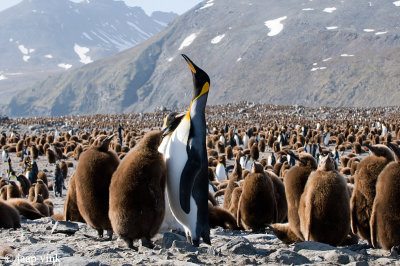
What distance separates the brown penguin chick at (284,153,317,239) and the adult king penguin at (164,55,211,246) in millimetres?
972

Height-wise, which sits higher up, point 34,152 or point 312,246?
point 34,152

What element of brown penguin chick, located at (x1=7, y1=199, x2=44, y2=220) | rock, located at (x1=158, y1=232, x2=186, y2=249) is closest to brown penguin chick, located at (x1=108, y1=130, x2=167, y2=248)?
rock, located at (x1=158, y1=232, x2=186, y2=249)

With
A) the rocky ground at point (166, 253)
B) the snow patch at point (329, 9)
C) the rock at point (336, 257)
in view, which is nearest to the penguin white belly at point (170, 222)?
the rocky ground at point (166, 253)

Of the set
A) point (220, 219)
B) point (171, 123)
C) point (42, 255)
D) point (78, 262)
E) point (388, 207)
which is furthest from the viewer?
point (220, 219)

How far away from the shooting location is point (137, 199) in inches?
161

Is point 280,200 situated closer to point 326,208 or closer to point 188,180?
point 326,208

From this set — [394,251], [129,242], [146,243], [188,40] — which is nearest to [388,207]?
[394,251]

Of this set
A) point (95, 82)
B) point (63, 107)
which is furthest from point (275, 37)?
point (63, 107)

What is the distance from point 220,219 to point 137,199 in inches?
93.8

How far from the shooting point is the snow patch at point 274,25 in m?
114

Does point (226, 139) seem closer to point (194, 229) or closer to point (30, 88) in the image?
point (194, 229)

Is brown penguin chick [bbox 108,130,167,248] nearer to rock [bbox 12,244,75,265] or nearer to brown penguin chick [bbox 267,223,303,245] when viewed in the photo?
rock [bbox 12,244,75,265]

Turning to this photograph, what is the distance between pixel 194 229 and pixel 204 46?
120442 mm

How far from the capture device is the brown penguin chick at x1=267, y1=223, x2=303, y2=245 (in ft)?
17.0
